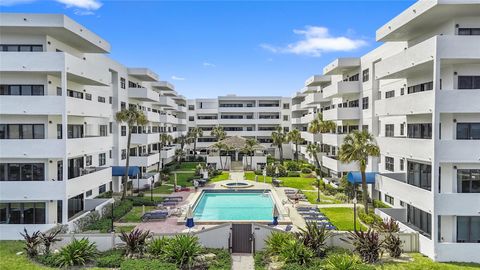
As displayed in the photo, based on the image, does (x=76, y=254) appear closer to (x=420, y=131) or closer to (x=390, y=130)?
(x=420, y=131)

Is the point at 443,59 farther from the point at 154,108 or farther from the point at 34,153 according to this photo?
the point at 154,108

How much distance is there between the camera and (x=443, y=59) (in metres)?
19.6

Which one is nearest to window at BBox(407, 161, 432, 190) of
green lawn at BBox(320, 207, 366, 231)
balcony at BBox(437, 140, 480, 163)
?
balcony at BBox(437, 140, 480, 163)

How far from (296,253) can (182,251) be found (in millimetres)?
5835

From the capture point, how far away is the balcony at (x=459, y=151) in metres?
19.6

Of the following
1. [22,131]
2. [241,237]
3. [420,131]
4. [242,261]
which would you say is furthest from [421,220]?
[22,131]

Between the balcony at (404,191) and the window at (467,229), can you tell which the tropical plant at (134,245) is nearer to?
the balcony at (404,191)

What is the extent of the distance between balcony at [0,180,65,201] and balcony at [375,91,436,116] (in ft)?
75.5

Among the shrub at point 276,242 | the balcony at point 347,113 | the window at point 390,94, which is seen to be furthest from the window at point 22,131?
the balcony at point 347,113

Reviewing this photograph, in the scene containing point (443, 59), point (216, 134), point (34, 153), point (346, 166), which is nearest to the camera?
point (443, 59)

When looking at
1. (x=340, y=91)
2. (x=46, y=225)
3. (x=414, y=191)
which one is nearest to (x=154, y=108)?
(x=340, y=91)

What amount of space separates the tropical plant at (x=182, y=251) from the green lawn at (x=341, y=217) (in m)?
11.6

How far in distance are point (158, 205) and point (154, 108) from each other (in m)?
26.2

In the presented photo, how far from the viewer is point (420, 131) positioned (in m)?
24.8
